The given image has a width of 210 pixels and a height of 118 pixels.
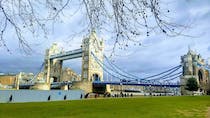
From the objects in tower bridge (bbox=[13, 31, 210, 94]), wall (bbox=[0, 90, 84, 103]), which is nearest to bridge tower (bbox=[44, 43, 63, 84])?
tower bridge (bbox=[13, 31, 210, 94])

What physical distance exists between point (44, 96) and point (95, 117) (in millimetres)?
33463

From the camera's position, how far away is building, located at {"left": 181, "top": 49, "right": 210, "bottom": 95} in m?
105

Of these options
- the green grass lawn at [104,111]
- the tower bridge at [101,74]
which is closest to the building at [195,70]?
the tower bridge at [101,74]

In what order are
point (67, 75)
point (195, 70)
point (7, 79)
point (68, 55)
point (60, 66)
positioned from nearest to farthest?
1. point (195, 70)
2. point (68, 55)
3. point (7, 79)
4. point (60, 66)
5. point (67, 75)

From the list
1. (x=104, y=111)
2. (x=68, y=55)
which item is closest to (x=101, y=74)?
(x=68, y=55)

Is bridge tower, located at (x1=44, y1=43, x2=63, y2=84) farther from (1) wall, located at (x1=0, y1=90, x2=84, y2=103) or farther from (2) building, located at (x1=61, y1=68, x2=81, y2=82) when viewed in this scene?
(1) wall, located at (x1=0, y1=90, x2=84, y2=103)

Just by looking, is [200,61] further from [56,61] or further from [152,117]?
[152,117]

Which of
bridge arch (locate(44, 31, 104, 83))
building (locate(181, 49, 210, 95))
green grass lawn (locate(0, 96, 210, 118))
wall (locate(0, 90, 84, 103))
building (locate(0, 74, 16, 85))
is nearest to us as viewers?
green grass lawn (locate(0, 96, 210, 118))

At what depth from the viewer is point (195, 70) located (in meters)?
112

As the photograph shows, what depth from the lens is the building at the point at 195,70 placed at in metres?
105

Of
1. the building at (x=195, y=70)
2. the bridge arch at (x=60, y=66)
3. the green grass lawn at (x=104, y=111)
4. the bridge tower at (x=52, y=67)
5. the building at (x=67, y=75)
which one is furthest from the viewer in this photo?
the building at (x=67, y=75)

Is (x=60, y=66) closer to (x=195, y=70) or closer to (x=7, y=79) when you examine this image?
(x=7, y=79)

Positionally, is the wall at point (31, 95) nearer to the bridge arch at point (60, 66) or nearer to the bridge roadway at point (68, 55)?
the bridge arch at point (60, 66)

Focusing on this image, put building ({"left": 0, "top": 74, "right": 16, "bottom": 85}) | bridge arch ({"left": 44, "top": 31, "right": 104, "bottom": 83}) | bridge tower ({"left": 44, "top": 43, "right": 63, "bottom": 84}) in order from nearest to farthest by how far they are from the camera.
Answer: bridge arch ({"left": 44, "top": 31, "right": 104, "bottom": 83})
building ({"left": 0, "top": 74, "right": 16, "bottom": 85})
bridge tower ({"left": 44, "top": 43, "right": 63, "bottom": 84})
